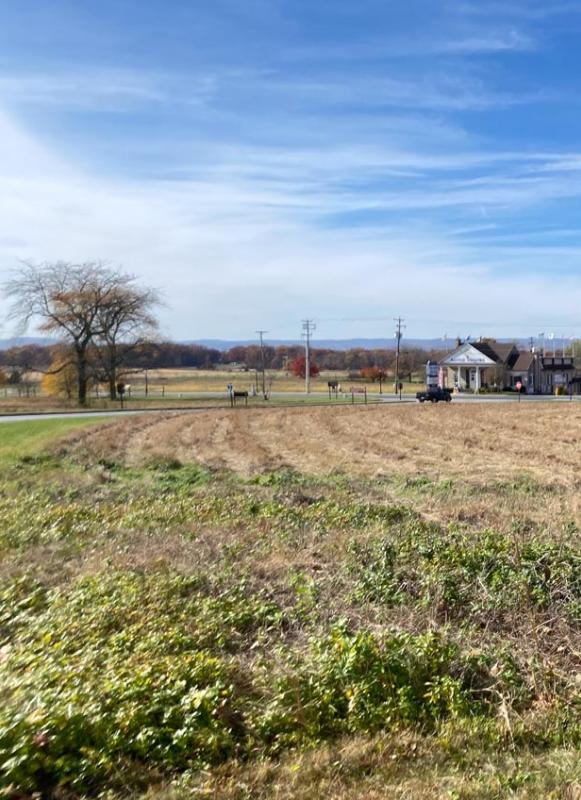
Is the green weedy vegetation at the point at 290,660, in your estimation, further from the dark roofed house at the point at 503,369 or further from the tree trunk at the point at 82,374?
the dark roofed house at the point at 503,369

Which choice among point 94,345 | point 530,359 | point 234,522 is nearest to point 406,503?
point 234,522

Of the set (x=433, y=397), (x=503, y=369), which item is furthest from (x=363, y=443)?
(x=503, y=369)

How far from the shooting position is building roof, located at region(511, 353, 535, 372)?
264 feet

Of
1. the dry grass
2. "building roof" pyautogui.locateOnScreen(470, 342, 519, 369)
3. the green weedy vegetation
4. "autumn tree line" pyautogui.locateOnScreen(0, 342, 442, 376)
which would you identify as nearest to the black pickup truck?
the dry grass

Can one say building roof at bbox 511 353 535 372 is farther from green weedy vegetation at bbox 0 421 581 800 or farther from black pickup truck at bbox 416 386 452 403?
green weedy vegetation at bbox 0 421 581 800

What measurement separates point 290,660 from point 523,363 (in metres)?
80.4

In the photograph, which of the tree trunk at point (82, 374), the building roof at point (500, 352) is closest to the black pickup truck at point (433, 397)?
the tree trunk at point (82, 374)

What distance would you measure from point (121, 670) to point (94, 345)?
53.1 meters

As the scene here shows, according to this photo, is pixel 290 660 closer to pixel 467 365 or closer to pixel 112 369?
pixel 112 369

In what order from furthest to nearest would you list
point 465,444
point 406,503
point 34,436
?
point 34,436, point 465,444, point 406,503

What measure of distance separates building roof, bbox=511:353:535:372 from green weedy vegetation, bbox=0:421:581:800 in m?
74.7

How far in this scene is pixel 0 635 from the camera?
20.3 ft

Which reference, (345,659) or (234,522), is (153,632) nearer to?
(345,659)

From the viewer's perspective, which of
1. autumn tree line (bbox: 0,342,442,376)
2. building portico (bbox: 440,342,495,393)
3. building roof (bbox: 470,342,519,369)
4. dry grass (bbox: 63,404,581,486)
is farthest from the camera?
autumn tree line (bbox: 0,342,442,376)
